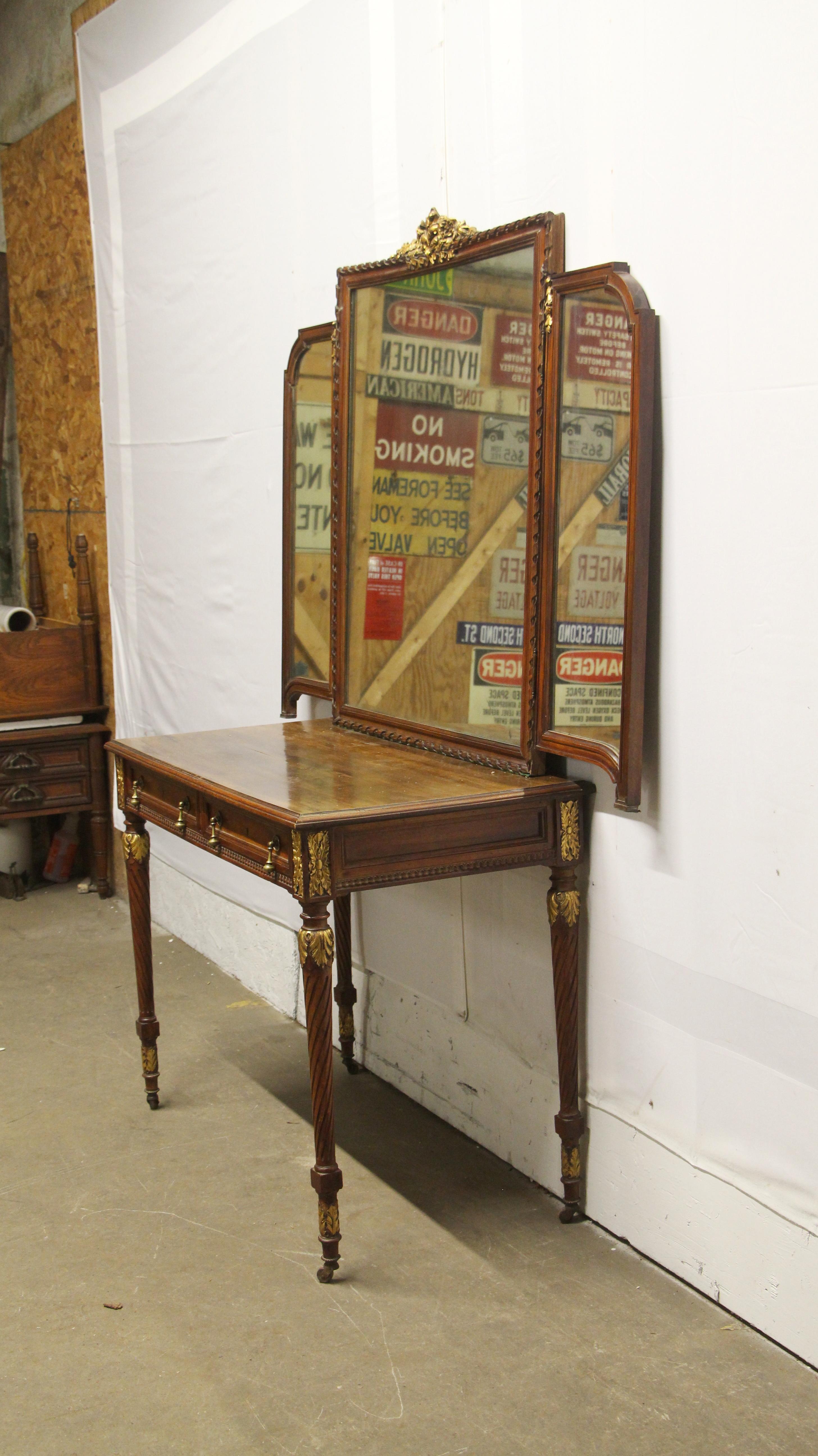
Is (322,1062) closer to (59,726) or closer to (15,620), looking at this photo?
(59,726)

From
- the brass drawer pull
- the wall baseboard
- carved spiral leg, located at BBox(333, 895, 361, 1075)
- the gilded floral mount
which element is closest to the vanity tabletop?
carved spiral leg, located at BBox(333, 895, 361, 1075)

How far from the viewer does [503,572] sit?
2.48 meters

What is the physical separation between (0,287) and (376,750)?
11.9 feet

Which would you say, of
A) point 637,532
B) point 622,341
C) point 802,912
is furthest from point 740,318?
point 802,912

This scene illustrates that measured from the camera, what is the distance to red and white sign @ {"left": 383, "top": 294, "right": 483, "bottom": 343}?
2.52 m

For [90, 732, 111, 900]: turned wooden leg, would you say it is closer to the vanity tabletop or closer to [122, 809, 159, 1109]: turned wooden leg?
[122, 809, 159, 1109]: turned wooden leg

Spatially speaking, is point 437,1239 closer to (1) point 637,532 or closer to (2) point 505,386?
(1) point 637,532

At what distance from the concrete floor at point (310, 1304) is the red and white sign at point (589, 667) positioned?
42.0 inches

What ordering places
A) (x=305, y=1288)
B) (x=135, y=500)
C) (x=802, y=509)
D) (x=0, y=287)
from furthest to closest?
(x=0, y=287) → (x=135, y=500) → (x=305, y=1288) → (x=802, y=509)

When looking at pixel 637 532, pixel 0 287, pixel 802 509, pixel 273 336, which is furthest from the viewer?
pixel 0 287

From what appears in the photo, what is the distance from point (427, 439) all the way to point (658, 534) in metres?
0.71

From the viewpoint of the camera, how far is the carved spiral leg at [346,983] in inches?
128

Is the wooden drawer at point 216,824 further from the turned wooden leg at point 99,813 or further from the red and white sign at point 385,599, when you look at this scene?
the turned wooden leg at point 99,813

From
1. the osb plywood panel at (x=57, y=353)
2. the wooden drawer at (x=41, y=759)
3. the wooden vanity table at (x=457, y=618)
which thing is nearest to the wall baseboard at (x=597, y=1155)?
the wooden vanity table at (x=457, y=618)
